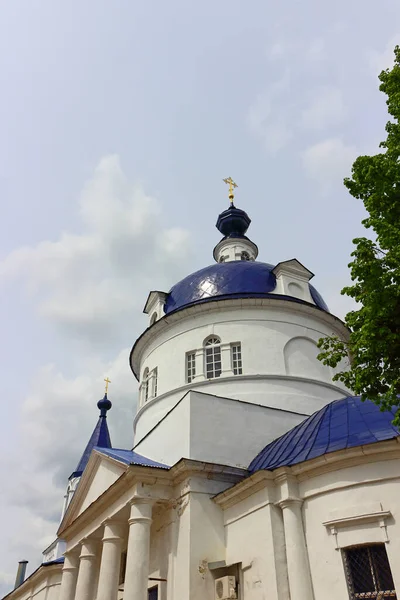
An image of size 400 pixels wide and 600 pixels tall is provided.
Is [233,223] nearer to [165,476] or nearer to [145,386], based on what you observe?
[145,386]

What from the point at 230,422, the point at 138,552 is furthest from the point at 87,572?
the point at 230,422

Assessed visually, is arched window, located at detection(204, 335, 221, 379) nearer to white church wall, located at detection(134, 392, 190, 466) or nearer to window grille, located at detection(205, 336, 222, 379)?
window grille, located at detection(205, 336, 222, 379)

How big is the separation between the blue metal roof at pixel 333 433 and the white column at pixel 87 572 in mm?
5283

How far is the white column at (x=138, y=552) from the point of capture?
10.5 metres

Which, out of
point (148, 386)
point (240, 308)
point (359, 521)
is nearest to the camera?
point (359, 521)

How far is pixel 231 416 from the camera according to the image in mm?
13344

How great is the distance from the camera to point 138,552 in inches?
426

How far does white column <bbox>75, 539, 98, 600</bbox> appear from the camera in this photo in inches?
527

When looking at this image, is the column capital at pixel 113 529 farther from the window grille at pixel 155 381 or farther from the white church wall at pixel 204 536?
the window grille at pixel 155 381

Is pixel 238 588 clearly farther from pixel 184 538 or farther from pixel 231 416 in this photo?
pixel 231 416

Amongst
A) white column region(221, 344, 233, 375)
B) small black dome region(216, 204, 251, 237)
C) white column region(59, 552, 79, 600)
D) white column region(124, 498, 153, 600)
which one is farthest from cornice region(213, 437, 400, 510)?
small black dome region(216, 204, 251, 237)

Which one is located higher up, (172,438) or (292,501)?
(172,438)

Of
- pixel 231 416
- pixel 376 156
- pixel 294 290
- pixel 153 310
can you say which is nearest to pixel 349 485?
pixel 231 416

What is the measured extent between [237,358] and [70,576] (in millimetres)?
8271
